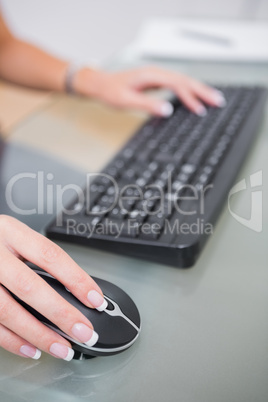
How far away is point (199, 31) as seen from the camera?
1.10m

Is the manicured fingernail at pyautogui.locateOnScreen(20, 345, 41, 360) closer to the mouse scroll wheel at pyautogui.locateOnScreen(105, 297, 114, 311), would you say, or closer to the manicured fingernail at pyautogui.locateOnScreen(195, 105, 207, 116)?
the mouse scroll wheel at pyautogui.locateOnScreen(105, 297, 114, 311)

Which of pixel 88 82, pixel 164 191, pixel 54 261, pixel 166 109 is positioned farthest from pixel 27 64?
pixel 54 261

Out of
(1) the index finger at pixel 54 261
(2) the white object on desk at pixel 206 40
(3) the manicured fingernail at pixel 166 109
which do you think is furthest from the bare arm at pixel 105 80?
(1) the index finger at pixel 54 261

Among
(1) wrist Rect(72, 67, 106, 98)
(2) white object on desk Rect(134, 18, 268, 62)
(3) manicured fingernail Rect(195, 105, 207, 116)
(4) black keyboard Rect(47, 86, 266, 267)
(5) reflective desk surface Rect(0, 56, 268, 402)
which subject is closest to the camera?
(5) reflective desk surface Rect(0, 56, 268, 402)

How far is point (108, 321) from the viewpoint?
370mm

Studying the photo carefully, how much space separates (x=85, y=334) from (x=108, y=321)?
0.08 ft

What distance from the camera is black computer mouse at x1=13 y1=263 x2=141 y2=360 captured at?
1.18 ft

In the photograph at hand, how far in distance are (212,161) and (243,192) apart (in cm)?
5

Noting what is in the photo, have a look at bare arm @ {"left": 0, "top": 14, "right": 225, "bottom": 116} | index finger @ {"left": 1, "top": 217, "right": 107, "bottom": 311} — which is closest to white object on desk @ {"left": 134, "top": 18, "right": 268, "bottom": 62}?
bare arm @ {"left": 0, "top": 14, "right": 225, "bottom": 116}

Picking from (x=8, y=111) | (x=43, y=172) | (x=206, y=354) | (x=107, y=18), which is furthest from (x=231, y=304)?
(x=8, y=111)

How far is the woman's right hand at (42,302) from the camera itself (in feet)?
1.19

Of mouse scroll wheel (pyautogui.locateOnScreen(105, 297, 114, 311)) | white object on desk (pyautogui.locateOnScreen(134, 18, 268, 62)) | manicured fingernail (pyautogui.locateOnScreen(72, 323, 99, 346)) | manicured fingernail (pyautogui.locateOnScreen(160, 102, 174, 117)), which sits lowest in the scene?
white object on desk (pyautogui.locateOnScreen(134, 18, 268, 62))

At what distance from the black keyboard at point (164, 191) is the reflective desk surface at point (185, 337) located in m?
0.02

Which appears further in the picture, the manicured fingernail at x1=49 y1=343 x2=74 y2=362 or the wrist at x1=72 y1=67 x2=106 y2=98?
the wrist at x1=72 y1=67 x2=106 y2=98
